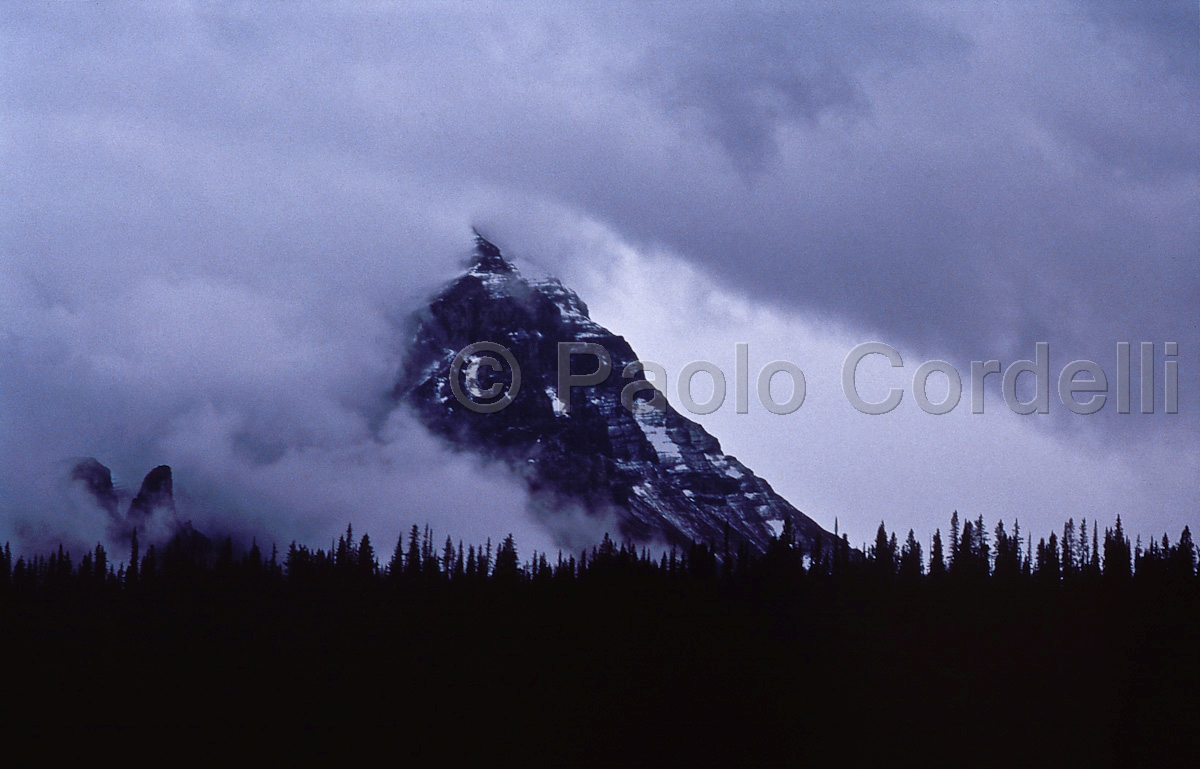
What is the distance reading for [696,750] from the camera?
197 m

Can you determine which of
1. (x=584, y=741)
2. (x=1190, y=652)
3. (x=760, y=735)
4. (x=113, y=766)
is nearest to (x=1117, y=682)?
(x=1190, y=652)

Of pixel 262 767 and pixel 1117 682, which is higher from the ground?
pixel 1117 682

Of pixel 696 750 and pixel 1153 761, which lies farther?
pixel 696 750

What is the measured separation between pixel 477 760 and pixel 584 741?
12510 mm

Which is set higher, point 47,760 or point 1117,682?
point 1117,682

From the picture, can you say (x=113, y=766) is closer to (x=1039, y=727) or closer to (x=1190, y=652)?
(x=1039, y=727)

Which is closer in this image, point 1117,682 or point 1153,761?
point 1153,761

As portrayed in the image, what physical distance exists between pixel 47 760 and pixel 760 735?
8250 centimetres

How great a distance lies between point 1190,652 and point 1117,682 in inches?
349

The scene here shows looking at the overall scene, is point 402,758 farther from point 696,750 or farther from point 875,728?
point 875,728

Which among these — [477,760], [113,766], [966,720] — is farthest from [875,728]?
[113,766]

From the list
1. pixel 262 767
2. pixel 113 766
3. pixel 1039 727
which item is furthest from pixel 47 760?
pixel 1039 727

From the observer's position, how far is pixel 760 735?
651 feet

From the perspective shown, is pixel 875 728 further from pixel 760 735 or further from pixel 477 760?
pixel 477 760
